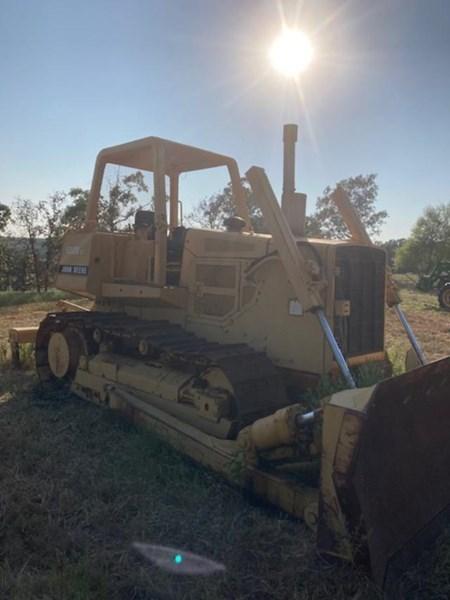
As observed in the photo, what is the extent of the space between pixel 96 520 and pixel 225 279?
2.36 meters

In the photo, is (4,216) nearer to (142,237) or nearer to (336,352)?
(142,237)

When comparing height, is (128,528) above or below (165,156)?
below

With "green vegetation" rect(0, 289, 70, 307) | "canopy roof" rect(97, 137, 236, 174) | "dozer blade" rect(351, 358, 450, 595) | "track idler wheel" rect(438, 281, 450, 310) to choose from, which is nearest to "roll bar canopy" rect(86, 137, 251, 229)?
"canopy roof" rect(97, 137, 236, 174)

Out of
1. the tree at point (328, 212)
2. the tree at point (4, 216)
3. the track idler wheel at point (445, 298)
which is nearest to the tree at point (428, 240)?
the tree at point (328, 212)

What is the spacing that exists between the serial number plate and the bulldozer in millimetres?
51

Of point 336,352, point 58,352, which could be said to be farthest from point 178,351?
point 58,352

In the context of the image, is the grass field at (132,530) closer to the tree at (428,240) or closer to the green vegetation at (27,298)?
the green vegetation at (27,298)

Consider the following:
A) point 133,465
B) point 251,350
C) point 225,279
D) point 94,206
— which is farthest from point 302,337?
point 94,206

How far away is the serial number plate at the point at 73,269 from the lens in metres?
5.60

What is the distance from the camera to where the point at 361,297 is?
14.4 feet

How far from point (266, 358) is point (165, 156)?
2.45 metres

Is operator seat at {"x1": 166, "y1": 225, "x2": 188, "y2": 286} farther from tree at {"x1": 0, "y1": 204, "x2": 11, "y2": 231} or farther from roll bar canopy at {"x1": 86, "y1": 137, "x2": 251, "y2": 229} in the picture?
tree at {"x1": 0, "y1": 204, "x2": 11, "y2": 231}

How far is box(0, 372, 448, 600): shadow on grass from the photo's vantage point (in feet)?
8.29

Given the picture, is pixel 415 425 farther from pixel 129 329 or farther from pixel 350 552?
pixel 129 329
